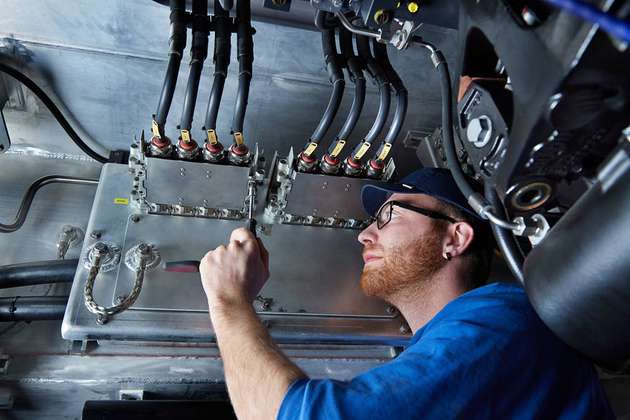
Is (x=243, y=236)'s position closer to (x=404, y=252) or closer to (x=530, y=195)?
(x=404, y=252)

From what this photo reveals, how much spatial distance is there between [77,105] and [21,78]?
152mm

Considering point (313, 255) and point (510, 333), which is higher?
point (510, 333)

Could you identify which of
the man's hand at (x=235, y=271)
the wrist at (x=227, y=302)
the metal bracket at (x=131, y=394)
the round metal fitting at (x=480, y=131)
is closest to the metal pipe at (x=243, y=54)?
the man's hand at (x=235, y=271)

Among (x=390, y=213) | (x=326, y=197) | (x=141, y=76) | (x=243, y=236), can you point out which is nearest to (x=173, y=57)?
(x=141, y=76)

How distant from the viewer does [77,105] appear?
1.29m

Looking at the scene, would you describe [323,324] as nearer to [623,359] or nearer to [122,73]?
[623,359]

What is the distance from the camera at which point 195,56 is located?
1008 millimetres

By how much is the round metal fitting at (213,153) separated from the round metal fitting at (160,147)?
0.08 m

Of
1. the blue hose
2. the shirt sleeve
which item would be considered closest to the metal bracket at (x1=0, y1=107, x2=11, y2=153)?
the shirt sleeve

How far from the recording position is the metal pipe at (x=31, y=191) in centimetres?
122

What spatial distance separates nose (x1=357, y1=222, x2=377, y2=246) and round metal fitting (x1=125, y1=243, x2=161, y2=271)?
1.61 ft

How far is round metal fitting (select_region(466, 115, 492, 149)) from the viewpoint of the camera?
2.11ft

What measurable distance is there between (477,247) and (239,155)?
1.93 feet

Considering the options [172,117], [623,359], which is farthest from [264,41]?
[623,359]
